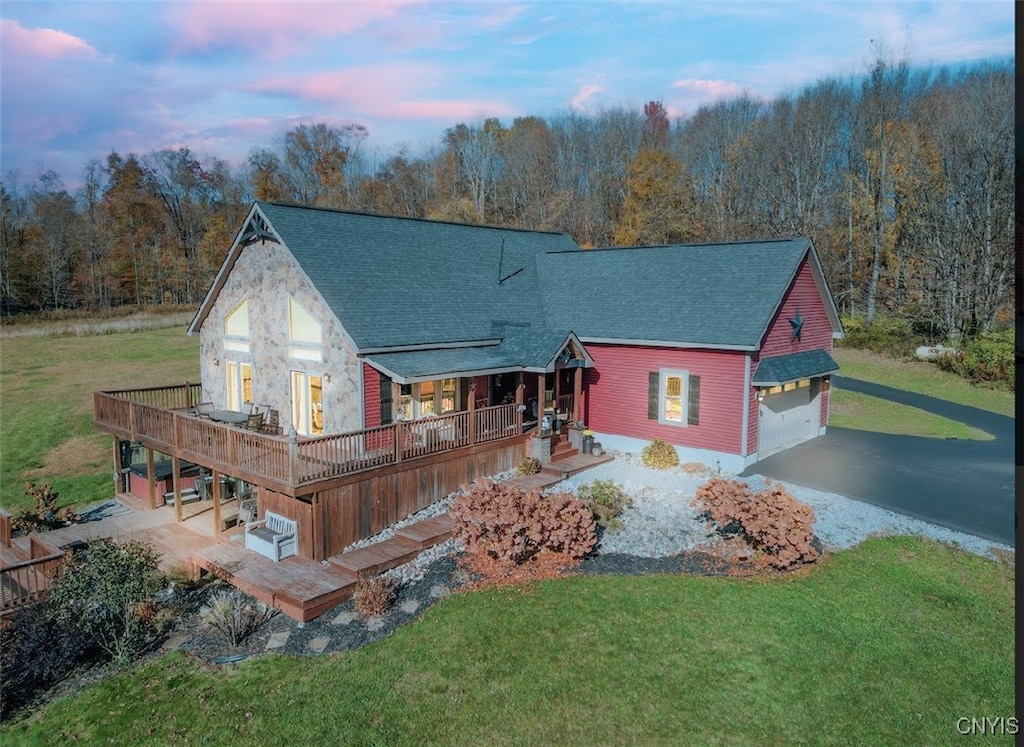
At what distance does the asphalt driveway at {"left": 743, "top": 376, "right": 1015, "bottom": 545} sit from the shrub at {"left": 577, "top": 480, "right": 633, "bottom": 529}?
15.4ft

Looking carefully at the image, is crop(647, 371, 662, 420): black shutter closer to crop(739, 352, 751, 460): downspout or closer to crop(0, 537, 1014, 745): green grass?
crop(739, 352, 751, 460): downspout

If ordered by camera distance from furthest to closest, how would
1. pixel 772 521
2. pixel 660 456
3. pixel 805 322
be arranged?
pixel 805 322 < pixel 660 456 < pixel 772 521

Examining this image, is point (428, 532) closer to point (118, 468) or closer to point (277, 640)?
point (277, 640)

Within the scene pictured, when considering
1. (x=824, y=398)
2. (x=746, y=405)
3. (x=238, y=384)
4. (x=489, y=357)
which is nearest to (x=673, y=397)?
(x=746, y=405)

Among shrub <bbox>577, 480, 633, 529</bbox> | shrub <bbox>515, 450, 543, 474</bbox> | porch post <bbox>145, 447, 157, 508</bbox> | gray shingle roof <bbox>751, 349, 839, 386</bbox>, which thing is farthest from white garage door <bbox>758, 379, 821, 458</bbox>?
porch post <bbox>145, 447, 157, 508</bbox>

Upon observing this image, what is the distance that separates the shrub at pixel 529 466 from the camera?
16.8 m

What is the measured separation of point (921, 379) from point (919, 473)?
17511mm

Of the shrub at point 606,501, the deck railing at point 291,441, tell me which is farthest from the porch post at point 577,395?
the shrub at point 606,501

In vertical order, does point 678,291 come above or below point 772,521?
above

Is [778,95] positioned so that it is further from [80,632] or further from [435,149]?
[80,632]

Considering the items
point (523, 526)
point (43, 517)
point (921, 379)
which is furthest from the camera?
point (921, 379)

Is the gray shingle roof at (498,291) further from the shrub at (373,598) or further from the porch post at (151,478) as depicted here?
the shrub at (373,598)

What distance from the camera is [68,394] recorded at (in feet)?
89.2

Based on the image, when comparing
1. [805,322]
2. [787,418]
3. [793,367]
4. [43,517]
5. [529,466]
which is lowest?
[43,517]
